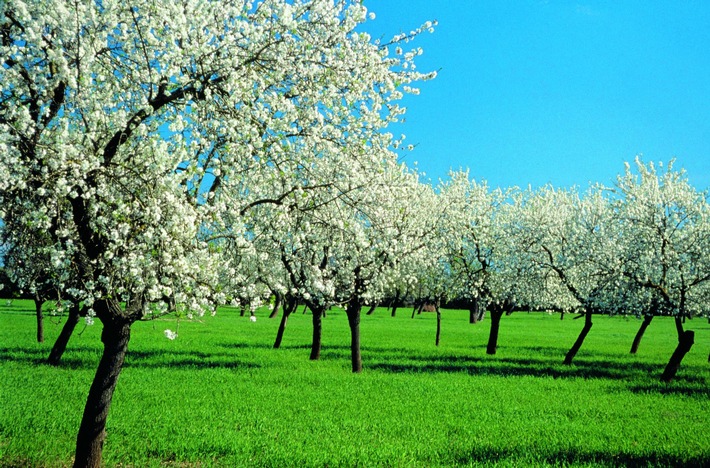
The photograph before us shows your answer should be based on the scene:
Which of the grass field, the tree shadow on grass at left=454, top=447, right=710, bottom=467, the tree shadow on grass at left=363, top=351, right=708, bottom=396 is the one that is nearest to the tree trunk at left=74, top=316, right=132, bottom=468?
the grass field

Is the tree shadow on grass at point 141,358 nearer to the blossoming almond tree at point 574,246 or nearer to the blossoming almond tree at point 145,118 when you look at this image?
the blossoming almond tree at point 145,118

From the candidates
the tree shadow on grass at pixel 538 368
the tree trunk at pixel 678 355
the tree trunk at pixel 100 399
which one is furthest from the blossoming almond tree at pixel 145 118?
the tree trunk at pixel 678 355

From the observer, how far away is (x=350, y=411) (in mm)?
14531

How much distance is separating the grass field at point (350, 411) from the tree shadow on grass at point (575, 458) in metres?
0.04

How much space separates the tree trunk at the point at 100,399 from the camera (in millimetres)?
8727

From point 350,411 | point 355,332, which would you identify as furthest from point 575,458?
point 355,332

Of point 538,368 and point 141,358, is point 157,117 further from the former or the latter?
point 538,368

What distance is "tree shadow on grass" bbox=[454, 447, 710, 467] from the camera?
10.6m

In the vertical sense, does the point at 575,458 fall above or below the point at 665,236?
below

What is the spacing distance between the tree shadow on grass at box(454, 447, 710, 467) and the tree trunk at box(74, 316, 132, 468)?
21.3 ft

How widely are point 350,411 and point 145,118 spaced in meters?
9.46

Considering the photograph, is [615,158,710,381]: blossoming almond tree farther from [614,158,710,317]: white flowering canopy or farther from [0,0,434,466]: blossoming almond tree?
[0,0,434,466]: blossoming almond tree

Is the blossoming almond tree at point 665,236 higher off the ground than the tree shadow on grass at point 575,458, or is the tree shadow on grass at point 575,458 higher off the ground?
the blossoming almond tree at point 665,236

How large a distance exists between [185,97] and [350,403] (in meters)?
10.5
